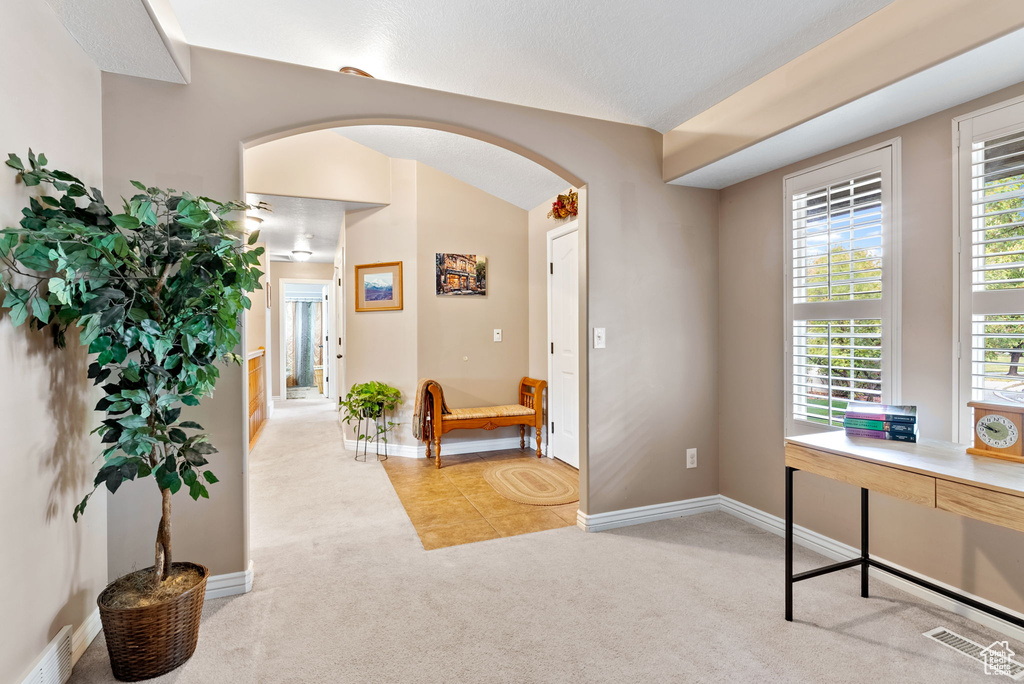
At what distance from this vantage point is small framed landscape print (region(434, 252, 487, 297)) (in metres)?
4.98

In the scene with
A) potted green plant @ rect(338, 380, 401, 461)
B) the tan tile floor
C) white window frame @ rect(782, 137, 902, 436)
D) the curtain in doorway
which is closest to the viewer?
white window frame @ rect(782, 137, 902, 436)

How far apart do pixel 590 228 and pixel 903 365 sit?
1.70m

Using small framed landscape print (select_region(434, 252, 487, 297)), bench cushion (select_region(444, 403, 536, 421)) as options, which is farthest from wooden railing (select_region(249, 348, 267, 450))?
bench cushion (select_region(444, 403, 536, 421))

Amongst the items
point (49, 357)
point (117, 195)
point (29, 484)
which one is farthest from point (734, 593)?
point (117, 195)

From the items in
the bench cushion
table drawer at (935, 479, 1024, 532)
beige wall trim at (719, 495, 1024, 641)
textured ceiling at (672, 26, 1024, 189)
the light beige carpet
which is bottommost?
the light beige carpet

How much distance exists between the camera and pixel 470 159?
14.7 feet

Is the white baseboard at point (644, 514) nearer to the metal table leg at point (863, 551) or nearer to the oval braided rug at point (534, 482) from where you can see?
the oval braided rug at point (534, 482)

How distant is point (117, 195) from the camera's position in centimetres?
Result: 214

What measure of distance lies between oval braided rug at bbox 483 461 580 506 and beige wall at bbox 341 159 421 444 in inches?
44.7

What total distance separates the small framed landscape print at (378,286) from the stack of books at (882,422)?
3.85 m

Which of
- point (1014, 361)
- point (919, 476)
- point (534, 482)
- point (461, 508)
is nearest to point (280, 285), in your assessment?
point (534, 482)

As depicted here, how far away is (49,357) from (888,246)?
3.45 meters

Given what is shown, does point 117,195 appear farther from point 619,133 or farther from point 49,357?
point 619,133

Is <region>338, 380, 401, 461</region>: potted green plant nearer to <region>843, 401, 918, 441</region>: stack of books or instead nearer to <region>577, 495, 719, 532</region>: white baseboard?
<region>577, 495, 719, 532</region>: white baseboard
